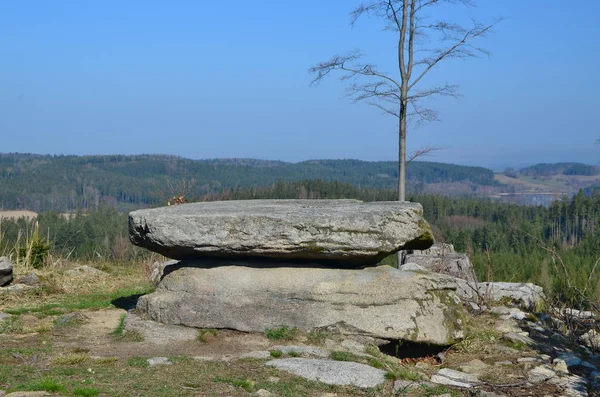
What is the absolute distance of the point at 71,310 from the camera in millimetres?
11188

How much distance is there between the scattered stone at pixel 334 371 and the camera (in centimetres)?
756

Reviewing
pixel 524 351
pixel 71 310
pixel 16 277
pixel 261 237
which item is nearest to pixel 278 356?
pixel 261 237

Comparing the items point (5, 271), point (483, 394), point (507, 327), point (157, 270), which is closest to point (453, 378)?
point (483, 394)

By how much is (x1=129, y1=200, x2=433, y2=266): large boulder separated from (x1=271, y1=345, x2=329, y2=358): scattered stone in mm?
1459

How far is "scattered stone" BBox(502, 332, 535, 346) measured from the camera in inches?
402

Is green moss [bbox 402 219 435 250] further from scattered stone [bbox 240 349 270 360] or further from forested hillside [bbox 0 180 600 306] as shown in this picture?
forested hillside [bbox 0 180 600 306]

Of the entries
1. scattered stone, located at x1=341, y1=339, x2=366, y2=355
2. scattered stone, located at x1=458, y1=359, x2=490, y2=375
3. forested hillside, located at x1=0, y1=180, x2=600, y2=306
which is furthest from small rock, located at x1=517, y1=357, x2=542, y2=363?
forested hillside, located at x1=0, y1=180, x2=600, y2=306

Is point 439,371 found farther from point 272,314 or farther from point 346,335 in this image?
point 272,314

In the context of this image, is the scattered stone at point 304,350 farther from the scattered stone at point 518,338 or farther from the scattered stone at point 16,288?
the scattered stone at point 16,288

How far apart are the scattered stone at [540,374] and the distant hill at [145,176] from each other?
306 feet

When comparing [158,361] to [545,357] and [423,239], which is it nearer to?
[423,239]

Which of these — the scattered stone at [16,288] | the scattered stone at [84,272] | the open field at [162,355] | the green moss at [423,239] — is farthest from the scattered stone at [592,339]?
the scattered stone at [84,272]

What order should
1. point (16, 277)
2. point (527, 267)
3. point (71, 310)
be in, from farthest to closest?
point (527, 267) < point (16, 277) < point (71, 310)

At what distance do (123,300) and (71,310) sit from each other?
1.00m
